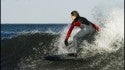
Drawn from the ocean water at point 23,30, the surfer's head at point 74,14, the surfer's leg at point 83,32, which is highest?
the surfer's head at point 74,14

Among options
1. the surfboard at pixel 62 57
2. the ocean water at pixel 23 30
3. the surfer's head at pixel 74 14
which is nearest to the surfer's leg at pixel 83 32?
the surfboard at pixel 62 57

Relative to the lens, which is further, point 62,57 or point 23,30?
point 23,30

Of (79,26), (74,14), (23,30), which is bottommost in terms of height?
(23,30)

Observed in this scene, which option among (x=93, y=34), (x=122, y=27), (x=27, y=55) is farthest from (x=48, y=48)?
(x=122, y=27)

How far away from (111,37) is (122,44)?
98 cm

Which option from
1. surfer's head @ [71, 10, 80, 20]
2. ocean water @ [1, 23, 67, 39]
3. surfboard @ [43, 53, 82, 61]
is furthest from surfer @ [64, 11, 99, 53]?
ocean water @ [1, 23, 67, 39]

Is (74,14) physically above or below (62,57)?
above

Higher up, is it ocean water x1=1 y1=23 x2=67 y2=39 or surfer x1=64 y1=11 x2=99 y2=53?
surfer x1=64 y1=11 x2=99 y2=53

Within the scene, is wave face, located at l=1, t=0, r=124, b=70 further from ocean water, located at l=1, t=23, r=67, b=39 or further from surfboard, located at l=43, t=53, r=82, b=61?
ocean water, located at l=1, t=23, r=67, b=39

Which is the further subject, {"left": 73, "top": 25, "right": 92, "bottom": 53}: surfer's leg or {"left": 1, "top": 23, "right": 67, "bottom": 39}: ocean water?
{"left": 1, "top": 23, "right": 67, "bottom": 39}: ocean water

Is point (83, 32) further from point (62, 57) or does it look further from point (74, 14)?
point (62, 57)

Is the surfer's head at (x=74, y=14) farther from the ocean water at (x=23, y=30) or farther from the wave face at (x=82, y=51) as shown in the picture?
the ocean water at (x=23, y=30)

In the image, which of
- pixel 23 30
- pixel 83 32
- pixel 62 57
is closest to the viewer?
pixel 62 57

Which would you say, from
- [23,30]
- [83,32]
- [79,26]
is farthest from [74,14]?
[23,30]
